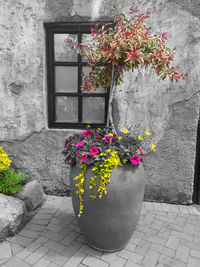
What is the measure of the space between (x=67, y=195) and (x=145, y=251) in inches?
58.8

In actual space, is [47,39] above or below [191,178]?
above

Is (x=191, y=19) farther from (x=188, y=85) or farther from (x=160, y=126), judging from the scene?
(x=160, y=126)

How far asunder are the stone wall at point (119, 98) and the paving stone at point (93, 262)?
4.41ft

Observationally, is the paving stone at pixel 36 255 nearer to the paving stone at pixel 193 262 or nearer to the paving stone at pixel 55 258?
the paving stone at pixel 55 258

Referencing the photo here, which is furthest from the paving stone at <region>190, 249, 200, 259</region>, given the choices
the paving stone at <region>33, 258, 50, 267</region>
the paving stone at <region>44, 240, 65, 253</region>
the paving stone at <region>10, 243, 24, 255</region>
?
the paving stone at <region>10, 243, 24, 255</region>

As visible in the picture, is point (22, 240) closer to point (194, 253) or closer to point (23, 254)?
point (23, 254)

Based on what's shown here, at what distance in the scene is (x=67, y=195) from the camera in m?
3.38

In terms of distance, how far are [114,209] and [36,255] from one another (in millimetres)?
938

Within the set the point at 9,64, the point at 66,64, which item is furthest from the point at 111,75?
the point at 9,64

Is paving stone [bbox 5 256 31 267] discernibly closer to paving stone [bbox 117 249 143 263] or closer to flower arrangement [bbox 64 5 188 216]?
flower arrangement [bbox 64 5 188 216]

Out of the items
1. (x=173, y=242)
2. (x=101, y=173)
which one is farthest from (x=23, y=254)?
(x=173, y=242)

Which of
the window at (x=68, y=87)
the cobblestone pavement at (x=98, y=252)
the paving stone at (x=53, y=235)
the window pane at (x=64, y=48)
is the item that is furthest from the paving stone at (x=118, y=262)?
the window pane at (x=64, y=48)

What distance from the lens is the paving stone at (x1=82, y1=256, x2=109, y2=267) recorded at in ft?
6.83

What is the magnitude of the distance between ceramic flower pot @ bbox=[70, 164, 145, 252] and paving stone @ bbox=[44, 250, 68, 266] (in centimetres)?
32
